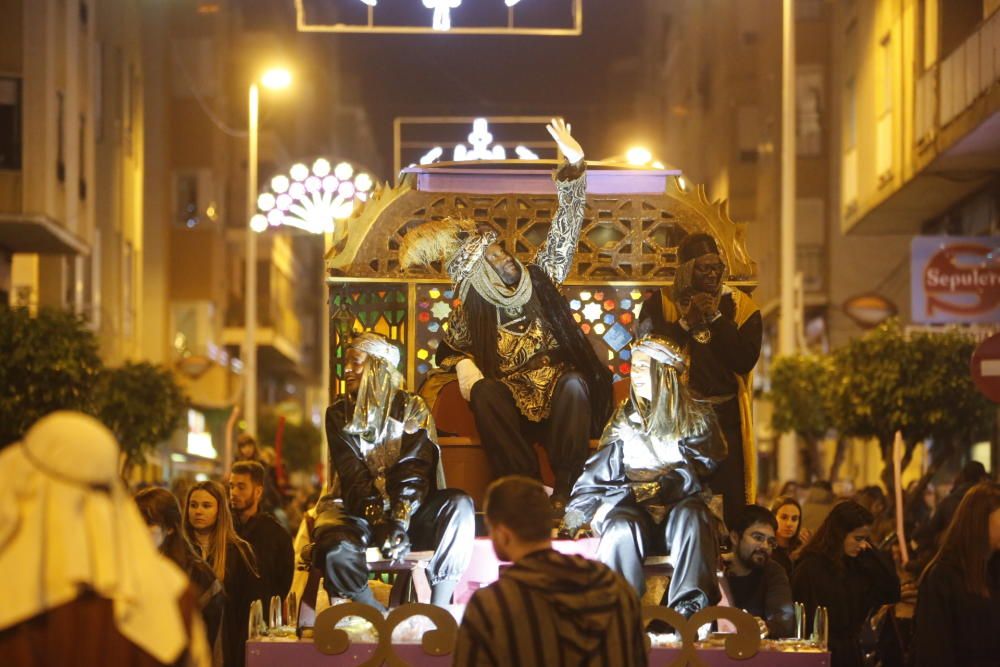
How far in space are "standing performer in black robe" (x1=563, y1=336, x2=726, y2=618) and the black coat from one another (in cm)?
166

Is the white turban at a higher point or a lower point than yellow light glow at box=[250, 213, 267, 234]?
lower

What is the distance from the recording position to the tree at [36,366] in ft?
83.0

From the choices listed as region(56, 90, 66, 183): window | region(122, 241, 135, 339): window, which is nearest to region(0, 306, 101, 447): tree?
region(56, 90, 66, 183): window

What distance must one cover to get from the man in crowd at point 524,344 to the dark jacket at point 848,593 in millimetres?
2050

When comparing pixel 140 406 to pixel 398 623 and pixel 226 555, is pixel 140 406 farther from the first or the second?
pixel 398 623

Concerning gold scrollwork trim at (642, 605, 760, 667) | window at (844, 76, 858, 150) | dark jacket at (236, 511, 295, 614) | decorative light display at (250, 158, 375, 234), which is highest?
window at (844, 76, 858, 150)

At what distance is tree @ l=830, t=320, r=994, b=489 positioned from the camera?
2592 cm

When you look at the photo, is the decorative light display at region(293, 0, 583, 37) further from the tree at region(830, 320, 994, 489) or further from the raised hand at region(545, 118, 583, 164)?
the tree at region(830, 320, 994, 489)

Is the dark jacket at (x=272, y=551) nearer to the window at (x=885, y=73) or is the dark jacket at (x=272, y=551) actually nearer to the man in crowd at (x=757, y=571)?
the man in crowd at (x=757, y=571)

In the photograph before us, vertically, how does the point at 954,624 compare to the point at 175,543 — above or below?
below

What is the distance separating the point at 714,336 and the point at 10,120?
2236 centimetres

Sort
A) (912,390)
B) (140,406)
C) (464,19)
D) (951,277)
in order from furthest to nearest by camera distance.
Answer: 1. (140,406)
2. (912,390)
3. (951,277)
4. (464,19)

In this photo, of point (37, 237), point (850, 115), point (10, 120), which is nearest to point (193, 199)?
point (37, 237)

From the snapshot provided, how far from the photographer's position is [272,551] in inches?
461
